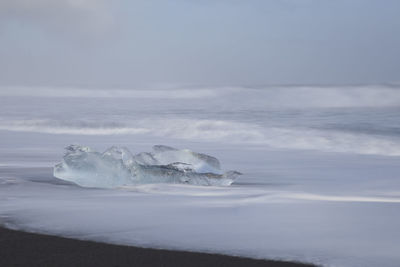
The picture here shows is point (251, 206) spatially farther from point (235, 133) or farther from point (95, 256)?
point (235, 133)

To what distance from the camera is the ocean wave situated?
785cm

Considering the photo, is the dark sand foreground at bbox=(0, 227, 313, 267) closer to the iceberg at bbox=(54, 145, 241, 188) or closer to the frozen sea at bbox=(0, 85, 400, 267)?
the frozen sea at bbox=(0, 85, 400, 267)

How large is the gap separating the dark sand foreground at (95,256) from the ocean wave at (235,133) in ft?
17.2

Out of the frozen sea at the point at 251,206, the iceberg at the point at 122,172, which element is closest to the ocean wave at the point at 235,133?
the frozen sea at the point at 251,206

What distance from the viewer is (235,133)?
952 cm

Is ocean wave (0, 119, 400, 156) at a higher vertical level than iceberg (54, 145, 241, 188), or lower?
higher

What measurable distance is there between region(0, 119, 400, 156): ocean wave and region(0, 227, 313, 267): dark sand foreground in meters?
5.25

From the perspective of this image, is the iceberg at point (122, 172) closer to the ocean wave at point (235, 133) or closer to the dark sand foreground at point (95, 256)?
the dark sand foreground at point (95, 256)

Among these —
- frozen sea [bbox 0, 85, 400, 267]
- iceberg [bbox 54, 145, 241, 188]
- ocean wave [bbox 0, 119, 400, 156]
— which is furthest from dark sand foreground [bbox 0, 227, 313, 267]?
ocean wave [bbox 0, 119, 400, 156]

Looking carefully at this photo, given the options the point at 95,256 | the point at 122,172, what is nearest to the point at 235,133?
the point at 122,172

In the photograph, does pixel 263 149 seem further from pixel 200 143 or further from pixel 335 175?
pixel 335 175

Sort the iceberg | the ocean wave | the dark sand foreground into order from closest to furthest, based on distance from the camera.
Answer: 1. the dark sand foreground
2. the iceberg
3. the ocean wave

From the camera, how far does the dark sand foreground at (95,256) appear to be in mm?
2023

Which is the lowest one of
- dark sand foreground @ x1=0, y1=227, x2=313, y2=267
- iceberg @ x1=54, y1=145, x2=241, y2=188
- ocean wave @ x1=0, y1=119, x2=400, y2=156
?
dark sand foreground @ x1=0, y1=227, x2=313, y2=267
